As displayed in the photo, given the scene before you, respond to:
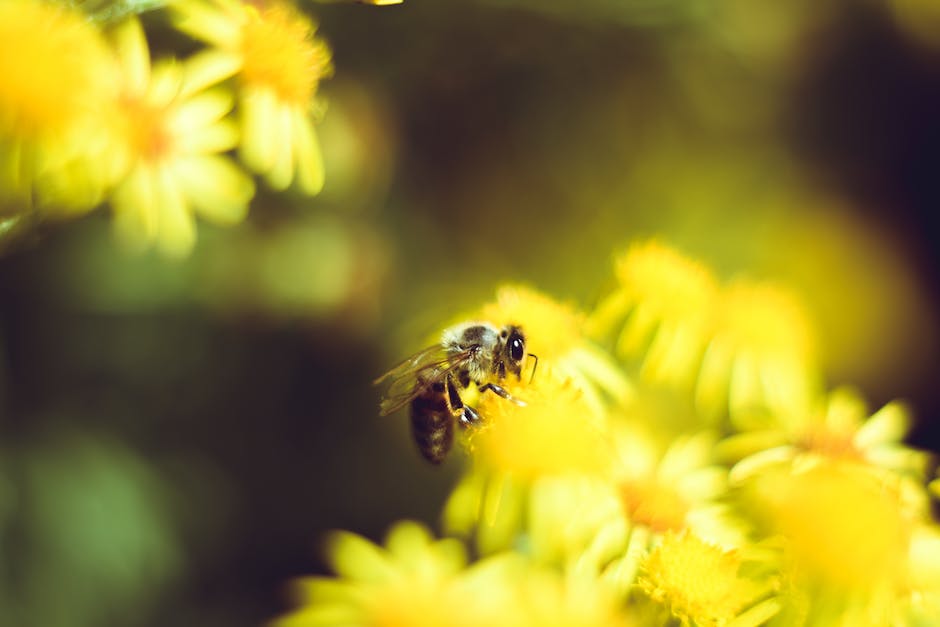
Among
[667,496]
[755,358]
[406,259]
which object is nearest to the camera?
[667,496]

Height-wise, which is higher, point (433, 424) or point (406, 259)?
point (406, 259)

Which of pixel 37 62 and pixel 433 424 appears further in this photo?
pixel 433 424

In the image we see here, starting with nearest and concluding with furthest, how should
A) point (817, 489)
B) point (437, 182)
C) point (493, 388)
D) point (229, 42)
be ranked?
point (817, 489)
point (493, 388)
point (229, 42)
point (437, 182)

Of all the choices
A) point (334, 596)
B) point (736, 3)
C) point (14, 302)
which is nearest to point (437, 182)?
point (736, 3)

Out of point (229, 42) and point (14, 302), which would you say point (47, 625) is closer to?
point (14, 302)

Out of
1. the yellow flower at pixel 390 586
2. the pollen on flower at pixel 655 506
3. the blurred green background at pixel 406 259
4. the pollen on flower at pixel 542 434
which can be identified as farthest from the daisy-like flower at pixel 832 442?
the blurred green background at pixel 406 259

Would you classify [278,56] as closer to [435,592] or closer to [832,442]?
[435,592]

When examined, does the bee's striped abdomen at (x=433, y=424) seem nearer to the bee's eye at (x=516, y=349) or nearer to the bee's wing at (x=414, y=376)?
the bee's wing at (x=414, y=376)

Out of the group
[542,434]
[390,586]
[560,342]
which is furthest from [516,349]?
[390,586]
